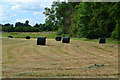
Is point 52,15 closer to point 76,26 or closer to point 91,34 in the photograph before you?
point 76,26

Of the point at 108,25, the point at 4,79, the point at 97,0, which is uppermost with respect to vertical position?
the point at 97,0

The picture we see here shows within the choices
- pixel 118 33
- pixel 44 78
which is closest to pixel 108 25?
pixel 118 33

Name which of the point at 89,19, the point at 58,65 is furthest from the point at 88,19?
the point at 58,65

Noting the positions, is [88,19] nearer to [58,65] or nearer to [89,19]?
[89,19]

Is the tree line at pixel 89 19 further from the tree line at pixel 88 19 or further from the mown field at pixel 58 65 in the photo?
the mown field at pixel 58 65

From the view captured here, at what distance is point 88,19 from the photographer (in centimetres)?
5622

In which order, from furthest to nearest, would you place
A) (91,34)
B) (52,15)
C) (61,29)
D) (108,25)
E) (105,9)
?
(52,15)
(61,29)
(91,34)
(108,25)
(105,9)

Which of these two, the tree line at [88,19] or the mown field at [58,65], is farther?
the tree line at [88,19]

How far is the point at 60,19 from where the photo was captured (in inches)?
3570

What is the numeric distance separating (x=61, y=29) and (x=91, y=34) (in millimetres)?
30296

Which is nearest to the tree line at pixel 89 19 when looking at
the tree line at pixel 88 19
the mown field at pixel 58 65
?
the tree line at pixel 88 19

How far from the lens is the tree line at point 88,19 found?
32.3 meters

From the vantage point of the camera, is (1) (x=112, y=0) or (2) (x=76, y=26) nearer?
(1) (x=112, y=0)

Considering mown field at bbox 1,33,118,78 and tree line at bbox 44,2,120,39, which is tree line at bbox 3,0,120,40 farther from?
mown field at bbox 1,33,118,78
